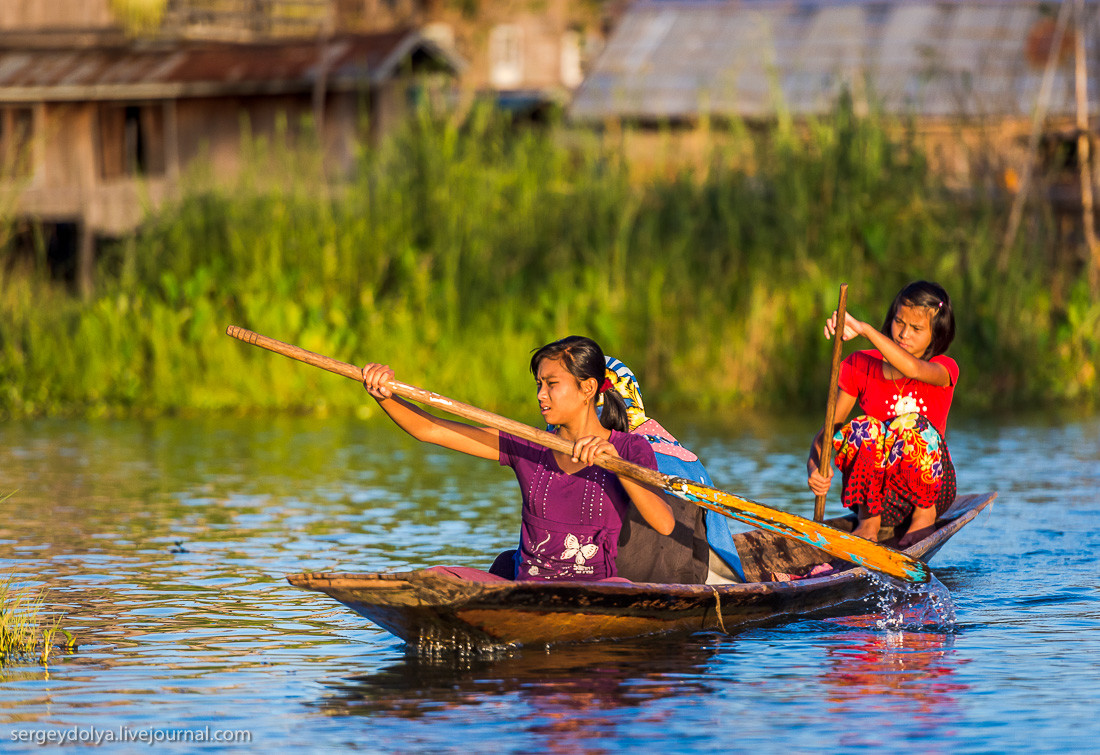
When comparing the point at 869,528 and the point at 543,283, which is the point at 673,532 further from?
the point at 543,283

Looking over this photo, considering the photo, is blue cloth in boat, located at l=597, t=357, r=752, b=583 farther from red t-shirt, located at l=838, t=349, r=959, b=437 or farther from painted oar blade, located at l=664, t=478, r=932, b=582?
red t-shirt, located at l=838, t=349, r=959, b=437

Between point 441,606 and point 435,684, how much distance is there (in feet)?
0.94

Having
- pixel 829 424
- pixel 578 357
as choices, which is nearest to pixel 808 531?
pixel 829 424

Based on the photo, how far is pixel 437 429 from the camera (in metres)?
6.84

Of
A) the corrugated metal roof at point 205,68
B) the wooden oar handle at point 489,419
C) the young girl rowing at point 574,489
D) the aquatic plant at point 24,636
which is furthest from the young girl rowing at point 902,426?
the corrugated metal roof at point 205,68

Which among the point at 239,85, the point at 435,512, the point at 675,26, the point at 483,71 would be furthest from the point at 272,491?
the point at 483,71

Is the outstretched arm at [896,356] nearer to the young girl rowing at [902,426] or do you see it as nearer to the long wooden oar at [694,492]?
the young girl rowing at [902,426]

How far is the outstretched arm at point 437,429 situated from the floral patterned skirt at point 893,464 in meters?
2.25

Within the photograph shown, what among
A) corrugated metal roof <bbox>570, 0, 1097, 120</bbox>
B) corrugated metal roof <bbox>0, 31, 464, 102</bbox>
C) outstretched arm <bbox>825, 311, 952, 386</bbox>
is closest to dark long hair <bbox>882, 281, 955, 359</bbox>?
outstretched arm <bbox>825, 311, 952, 386</bbox>

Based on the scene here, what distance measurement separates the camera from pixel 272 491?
11.3 m

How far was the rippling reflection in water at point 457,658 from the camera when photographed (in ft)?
18.4

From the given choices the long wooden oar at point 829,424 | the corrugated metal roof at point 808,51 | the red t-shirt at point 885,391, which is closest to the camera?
the long wooden oar at point 829,424

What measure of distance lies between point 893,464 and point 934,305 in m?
0.92

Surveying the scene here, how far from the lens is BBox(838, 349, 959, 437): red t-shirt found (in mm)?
8203
